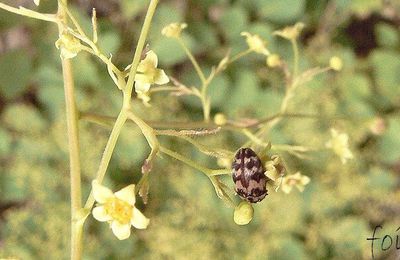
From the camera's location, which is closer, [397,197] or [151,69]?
[151,69]

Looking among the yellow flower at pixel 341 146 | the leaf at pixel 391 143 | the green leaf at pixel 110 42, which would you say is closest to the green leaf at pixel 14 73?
the green leaf at pixel 110 42

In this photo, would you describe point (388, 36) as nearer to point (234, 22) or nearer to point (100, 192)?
point (234, 22)

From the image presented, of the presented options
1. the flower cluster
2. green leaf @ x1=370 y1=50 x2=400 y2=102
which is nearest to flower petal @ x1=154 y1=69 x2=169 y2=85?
the flower cluster

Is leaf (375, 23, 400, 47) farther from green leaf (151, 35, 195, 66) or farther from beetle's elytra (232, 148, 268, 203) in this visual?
beetle's elytra (232, 148, 268, 203)

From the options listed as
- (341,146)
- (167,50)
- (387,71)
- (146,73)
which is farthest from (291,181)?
(387,71)

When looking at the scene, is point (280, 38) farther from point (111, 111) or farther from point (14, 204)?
point (14, 204)

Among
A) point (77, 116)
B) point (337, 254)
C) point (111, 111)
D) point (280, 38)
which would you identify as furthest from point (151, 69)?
point (337, 254)
